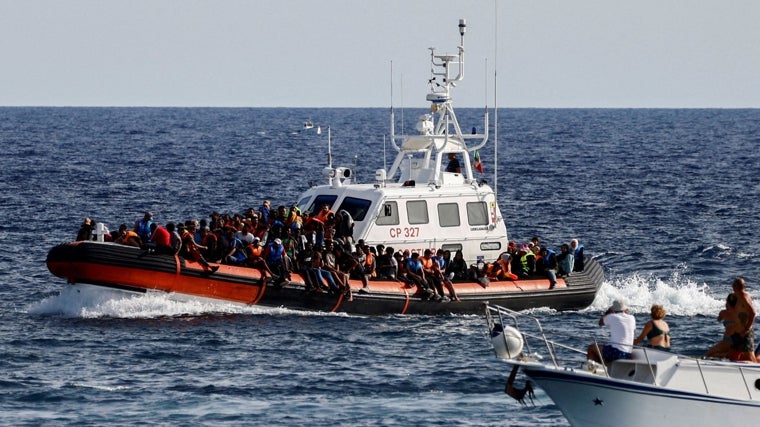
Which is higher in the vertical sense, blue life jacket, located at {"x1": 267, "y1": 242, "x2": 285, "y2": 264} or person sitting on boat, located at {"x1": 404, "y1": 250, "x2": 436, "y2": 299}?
blue life jacket, located at {"x1": 267, "y1": 242, "x2": 285, "y2": 264}

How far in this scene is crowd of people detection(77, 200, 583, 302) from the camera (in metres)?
27.7

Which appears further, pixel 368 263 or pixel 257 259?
pixel 368 263

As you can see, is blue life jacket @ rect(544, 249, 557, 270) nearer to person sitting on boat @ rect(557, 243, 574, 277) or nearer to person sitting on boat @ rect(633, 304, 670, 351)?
person sitting on boat @ rect(557, 243, 574, 277)

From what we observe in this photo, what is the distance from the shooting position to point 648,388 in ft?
59.0

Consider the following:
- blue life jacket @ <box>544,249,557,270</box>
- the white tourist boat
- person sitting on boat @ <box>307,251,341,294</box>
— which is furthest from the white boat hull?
blue life jacket @ <box>544,249,557,270</box>

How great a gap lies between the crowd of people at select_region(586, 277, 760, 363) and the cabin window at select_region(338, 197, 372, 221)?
39.4 feet

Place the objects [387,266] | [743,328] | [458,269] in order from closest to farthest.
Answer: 1. [743,328]
2. [387,266]
3. [458,269]

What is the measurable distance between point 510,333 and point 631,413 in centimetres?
193

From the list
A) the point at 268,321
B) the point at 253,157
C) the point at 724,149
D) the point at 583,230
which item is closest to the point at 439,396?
the point at 268,321

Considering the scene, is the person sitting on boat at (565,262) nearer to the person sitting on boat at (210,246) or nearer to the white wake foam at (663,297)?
the white wake foam at (663,297)

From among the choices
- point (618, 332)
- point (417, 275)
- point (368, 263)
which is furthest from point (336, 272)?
point (618, 332)

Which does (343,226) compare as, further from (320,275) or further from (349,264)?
(320,275)

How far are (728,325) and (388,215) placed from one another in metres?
12.4
